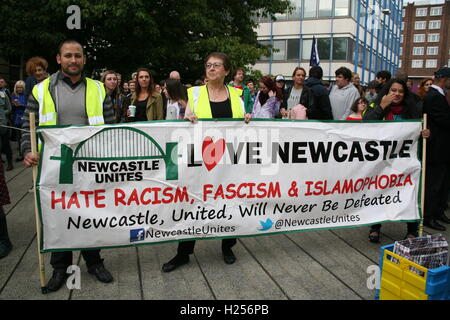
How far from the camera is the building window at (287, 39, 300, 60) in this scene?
107ft

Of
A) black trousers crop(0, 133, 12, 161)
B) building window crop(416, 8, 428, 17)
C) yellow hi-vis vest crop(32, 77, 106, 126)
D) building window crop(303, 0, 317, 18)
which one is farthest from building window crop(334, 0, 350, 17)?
building window crop(416, 8, 428, 17)

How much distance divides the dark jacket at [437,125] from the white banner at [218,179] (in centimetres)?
97

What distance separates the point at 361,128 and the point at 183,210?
191cm

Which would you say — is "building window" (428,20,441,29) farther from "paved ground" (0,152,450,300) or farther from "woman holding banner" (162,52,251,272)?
"woman holding banner" (162,52,251,272)

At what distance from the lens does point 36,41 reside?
13.0 m

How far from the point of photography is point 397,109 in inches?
185

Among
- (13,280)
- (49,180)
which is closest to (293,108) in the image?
(49,180)

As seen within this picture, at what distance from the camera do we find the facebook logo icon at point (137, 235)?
3.51 meters

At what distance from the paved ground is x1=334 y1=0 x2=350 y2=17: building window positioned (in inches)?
1140

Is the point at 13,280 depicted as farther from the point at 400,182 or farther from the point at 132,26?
the point at 132,26

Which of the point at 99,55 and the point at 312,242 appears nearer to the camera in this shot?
the point at 312,242

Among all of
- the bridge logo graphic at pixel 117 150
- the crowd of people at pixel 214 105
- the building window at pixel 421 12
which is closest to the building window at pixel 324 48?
the crowd of people at pixel 214 105

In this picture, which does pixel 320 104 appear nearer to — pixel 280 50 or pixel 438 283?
pixel 438 283

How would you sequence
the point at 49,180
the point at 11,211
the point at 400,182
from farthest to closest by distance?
the point at 11,211 < the point at 400,182 < the point at 49,180
